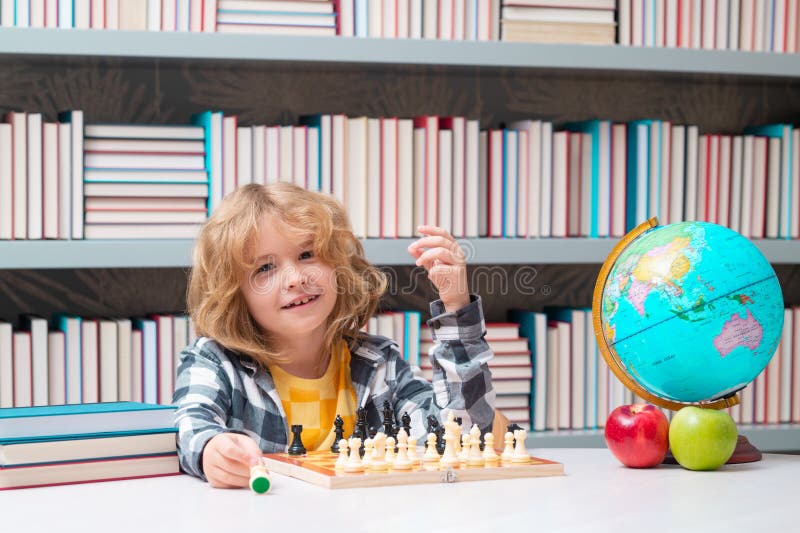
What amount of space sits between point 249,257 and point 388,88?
114cm

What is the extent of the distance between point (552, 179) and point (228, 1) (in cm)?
88

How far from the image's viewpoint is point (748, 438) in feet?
8.43

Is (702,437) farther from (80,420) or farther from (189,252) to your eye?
(189,252)

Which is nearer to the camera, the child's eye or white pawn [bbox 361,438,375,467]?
white pawn [bbox 361,438,375,467]

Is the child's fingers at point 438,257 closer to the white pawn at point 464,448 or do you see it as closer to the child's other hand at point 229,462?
the white pawn at point 464,448

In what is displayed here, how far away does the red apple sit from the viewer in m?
1.50

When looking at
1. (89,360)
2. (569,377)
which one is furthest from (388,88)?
(89,360)

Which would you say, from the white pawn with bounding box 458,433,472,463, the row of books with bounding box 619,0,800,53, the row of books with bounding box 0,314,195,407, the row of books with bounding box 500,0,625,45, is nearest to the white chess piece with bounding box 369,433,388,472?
the white pawn with bounding box 458,433,472,463

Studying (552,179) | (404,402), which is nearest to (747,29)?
(552,179)

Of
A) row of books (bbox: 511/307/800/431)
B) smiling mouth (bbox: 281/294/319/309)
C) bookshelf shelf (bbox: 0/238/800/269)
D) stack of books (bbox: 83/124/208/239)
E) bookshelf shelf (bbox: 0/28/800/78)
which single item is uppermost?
bookshelf shelf (bbox: 0/28/800/78)

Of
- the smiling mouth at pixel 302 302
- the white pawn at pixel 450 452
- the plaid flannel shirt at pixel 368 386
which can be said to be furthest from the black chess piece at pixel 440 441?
the smiling mouth at pixel 302 302

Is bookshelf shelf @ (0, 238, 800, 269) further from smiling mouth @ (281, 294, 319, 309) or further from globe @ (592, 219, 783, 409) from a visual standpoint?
globe @ (592, 219, 783, 409)

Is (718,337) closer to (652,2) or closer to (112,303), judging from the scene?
(652,2)

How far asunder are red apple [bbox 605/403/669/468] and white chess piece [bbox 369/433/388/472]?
0.35 m
